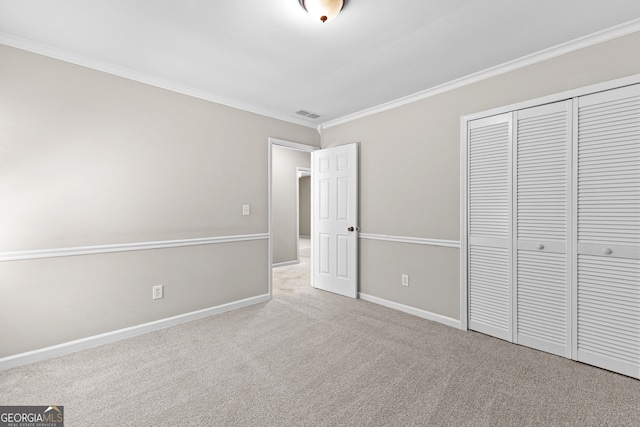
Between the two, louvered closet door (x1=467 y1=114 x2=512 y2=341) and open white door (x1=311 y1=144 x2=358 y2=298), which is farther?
open white door (x1=311 y1=144 x2=358 y2=298)

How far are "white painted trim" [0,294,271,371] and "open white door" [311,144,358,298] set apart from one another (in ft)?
4.11

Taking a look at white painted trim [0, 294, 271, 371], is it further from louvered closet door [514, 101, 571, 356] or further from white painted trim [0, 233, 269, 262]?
louvered closet door [514, 101, 571, 356]

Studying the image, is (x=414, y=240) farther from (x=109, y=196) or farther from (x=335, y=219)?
(x=109, y=196)

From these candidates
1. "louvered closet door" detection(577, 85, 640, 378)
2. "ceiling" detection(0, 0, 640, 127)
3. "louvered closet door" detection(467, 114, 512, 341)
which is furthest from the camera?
"louvered closet door" detection(467, 114, 512, 341)

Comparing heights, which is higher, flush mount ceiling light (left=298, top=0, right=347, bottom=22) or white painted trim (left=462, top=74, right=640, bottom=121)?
flush mount ceiling light (left=298, top=0, right=347, bottom=22)

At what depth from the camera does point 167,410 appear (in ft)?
5.70

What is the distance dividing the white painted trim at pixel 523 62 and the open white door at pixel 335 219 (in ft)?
2.65

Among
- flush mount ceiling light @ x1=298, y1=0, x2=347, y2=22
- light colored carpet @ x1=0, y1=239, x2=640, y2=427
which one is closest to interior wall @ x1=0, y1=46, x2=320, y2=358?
light colored carpet @ x1=0, y1=239, x2=640, y2=427

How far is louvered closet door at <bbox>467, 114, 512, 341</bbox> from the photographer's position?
263 centimetres

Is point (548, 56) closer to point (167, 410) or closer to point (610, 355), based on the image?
point (610, 355)

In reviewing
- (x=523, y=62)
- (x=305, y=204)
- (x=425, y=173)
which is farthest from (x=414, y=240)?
(x=305, y=204)

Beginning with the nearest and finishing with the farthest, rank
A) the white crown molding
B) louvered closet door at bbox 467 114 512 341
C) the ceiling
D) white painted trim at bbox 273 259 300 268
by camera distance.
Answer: the ceiling → the white crown molding → louvered closet door at bbox 467 114 512 341 → white painted trim at bbox 273 259 300 268

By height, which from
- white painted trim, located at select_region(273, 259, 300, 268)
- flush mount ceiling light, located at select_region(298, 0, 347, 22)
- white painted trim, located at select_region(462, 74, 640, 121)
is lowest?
white painted trim, located at select_region(273, 259, 300, 268)

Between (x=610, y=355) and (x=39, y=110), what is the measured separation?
4.83 meters
